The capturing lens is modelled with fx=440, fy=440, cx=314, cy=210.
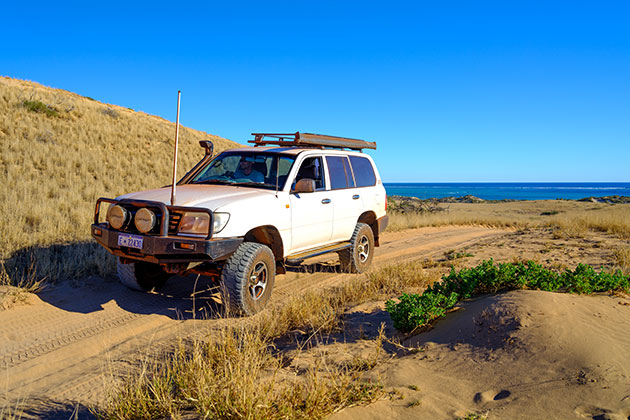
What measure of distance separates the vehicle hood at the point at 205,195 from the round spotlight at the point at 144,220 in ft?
0.78

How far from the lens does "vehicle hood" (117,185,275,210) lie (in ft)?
17.0

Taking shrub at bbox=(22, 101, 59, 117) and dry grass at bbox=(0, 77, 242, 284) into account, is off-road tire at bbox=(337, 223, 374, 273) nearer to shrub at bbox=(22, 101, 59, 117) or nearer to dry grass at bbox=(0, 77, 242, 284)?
dry grass at bbox=(0, 77, 242, 284)

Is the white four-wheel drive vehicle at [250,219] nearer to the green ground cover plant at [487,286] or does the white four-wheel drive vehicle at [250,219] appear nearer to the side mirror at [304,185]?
the side mirror at [304,185]

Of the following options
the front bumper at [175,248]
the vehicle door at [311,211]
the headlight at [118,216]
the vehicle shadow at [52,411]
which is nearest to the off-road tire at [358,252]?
the vehicle door at [311,211]

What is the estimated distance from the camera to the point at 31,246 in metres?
7.40

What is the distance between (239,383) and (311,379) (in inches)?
19.8

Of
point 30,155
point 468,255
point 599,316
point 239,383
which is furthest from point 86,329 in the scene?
point 30,155

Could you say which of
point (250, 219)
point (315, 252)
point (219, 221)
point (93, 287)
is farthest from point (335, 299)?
point (93, 287)

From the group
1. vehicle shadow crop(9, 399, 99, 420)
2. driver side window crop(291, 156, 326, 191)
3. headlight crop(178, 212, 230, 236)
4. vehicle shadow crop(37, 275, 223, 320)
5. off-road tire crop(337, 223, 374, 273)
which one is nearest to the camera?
vehicle shadow crop(9, 399, 99, 420)

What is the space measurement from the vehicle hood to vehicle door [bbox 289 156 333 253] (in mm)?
602

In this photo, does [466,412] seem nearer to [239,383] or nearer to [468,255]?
[239,383]

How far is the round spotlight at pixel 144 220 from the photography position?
5.04 metres

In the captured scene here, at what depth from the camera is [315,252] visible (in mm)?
6762

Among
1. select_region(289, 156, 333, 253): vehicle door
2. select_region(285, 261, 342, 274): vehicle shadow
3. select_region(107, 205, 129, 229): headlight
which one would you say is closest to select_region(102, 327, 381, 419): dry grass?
select_region(107, 205, 129, 229): headlight
